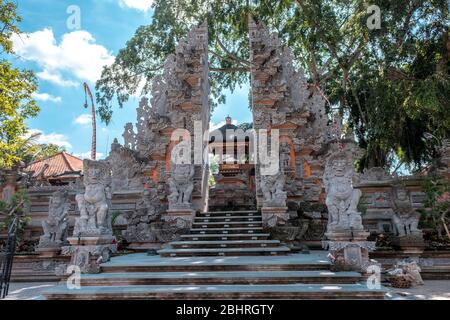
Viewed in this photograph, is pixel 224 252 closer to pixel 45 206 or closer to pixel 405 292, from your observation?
pixel 405 292

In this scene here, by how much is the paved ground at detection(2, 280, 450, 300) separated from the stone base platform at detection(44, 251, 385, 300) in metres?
0.64

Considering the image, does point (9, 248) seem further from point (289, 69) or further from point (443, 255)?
point (289, 69)

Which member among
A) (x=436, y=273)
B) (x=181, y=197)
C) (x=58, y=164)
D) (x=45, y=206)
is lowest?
(x=436, y=273)

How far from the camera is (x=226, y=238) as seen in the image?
7.03 metres

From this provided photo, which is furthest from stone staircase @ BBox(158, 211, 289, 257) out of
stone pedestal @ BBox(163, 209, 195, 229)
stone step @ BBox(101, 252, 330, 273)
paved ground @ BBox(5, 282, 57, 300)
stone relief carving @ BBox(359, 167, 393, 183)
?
stone relief carving @ BBox(359, 167, 393, 183)

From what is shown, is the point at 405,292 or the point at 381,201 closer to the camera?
the point at 405,292

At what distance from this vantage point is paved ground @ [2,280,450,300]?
4488 mm

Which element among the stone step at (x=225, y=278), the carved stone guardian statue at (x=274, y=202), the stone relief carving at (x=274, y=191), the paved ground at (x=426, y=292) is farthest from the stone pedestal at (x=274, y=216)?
the paved ground at (x=426, y=292)

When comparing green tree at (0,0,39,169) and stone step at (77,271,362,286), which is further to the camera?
green tree at (0,0,39,169)

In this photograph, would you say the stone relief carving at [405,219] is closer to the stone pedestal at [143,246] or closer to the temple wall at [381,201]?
the temple wall at [381,201]

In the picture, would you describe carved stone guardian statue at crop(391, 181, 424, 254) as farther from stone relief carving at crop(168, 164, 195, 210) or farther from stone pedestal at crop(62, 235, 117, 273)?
stone pedestal at crop(62, 235, 117, 273)

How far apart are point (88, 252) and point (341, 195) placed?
4317 mm

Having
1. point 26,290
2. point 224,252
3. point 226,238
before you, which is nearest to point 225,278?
point 224,252
